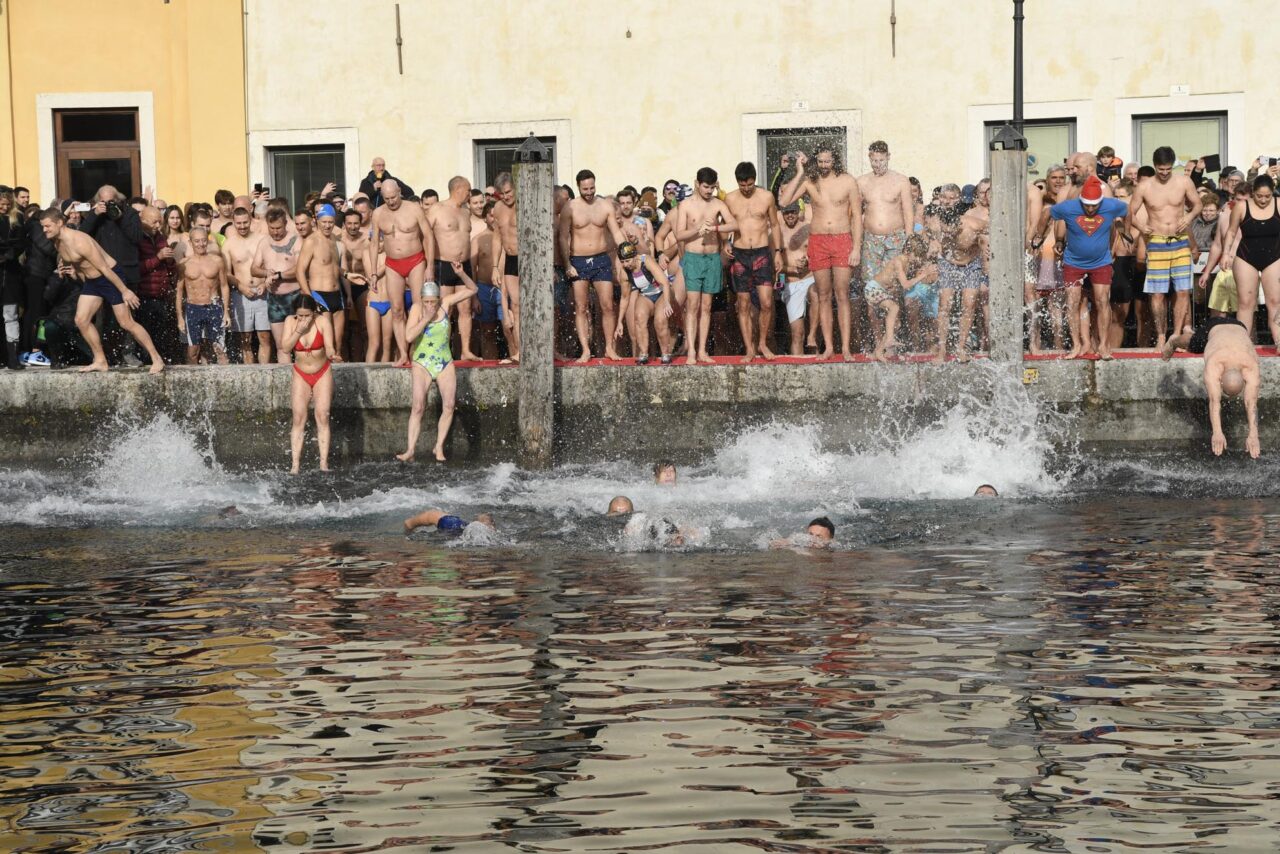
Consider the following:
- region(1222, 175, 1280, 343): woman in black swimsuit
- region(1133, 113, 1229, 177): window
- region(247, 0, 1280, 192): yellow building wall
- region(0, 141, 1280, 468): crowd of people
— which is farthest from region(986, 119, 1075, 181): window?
region(1222, 175, 1280, 343): woman in black swimsuit

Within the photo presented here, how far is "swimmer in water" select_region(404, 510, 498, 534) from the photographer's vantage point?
14203 millimetres

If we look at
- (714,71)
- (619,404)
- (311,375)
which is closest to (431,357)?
(311,375)

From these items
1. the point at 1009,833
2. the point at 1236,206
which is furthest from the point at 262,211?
the point at 1009,833

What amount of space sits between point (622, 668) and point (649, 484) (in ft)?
24.7

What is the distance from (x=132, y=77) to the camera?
82.1ft

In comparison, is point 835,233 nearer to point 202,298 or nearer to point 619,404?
point 619,404

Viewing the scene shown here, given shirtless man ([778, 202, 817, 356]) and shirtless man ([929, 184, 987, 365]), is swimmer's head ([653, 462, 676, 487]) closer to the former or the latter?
shirtless man ([778, 202, 817, 356])

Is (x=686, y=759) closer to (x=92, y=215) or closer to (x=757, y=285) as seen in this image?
(x=757, y=285)

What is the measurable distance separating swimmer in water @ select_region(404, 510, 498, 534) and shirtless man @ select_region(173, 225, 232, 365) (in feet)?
16.9

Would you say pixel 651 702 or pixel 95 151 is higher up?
pixel 95 151

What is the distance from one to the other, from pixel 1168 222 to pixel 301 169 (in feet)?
37.7

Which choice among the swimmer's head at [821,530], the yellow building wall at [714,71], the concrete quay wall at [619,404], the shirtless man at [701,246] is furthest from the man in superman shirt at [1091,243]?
the yellow building wall at [714,71]

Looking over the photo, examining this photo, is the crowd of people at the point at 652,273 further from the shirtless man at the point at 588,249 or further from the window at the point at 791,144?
the window at the point at 791,144

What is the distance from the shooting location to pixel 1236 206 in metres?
17.3
